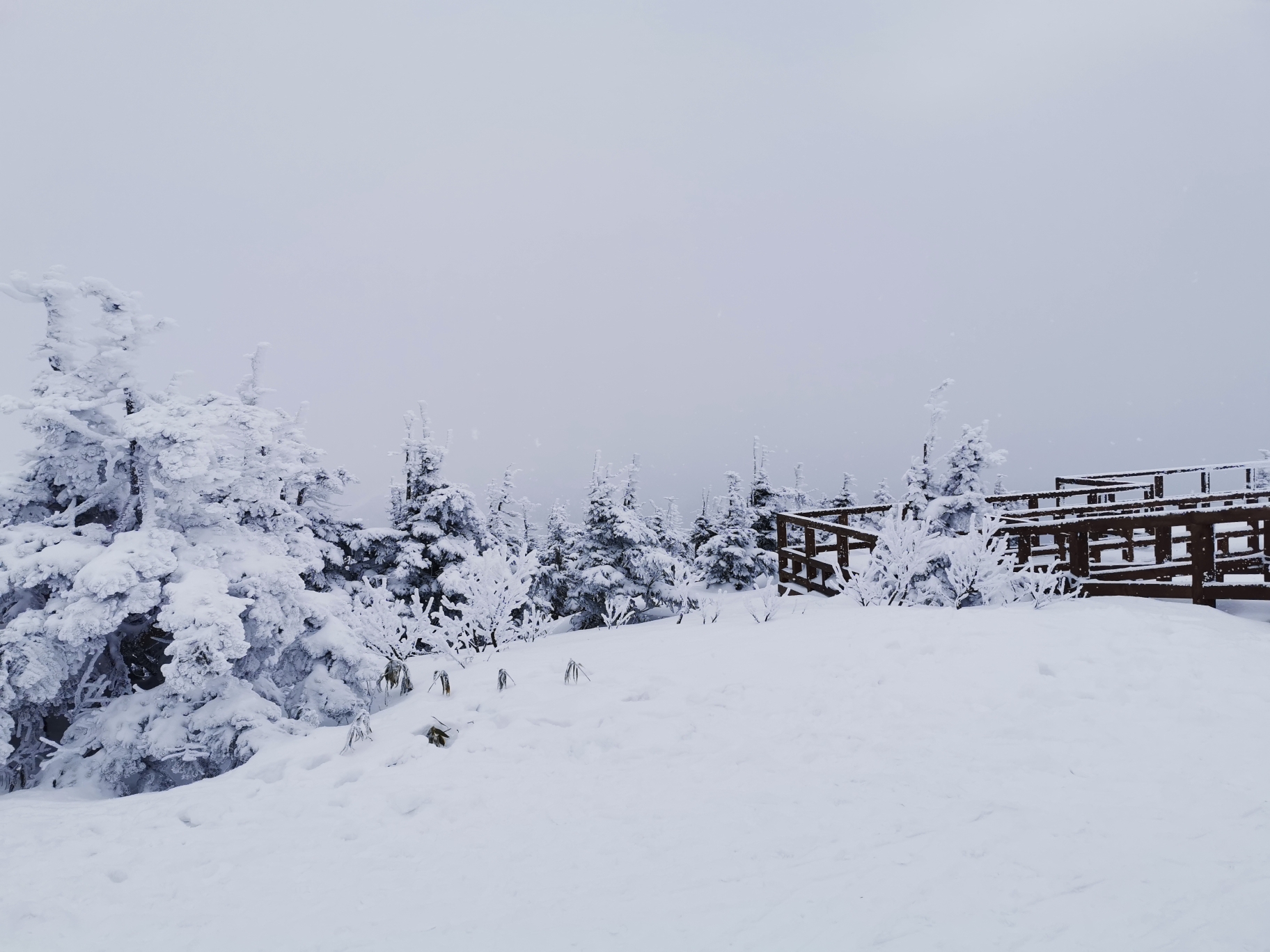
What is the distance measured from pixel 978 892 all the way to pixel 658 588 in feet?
41.6

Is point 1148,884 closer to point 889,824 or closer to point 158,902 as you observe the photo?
point 889,824

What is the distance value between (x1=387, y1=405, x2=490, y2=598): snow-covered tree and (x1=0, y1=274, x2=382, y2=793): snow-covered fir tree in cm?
781

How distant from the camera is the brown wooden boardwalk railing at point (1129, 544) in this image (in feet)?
21.6

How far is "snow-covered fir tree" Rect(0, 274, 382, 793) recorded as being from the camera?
4840 millimetres

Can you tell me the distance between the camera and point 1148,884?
8.88 feet

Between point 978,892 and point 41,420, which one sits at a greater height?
point 41,420

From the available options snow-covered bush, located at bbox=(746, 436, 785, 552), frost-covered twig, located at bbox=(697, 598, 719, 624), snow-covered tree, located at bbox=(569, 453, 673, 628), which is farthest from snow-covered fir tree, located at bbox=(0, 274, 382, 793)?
snow-covered bush, located at bbox=(746, 436, 785, 552)

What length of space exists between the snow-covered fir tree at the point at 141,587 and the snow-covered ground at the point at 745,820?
0.57m

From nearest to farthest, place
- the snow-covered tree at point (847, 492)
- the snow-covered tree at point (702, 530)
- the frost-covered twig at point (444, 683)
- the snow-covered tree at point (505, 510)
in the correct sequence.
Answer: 1. the frost-covered twig at point (444, 683)
2. the snow-covered tree at point (505, 510)
3. the snow-covered tree at point (702, 530)
4. the snow-covered tree at point (847, 492)

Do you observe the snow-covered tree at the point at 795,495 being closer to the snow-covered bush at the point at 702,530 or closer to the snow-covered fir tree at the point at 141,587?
the snow-covered bush at the point at 702,530

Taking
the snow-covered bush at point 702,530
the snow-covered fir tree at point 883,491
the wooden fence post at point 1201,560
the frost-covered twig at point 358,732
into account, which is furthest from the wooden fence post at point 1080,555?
the snow-covered fir tree at point 883,491

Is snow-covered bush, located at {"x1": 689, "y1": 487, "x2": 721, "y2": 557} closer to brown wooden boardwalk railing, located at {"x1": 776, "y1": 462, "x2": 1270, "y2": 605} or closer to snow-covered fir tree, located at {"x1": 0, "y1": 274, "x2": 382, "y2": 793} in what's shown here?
brown wooden boardwalk railing, located at {"x1": 776, "y1": 462, "x2": 1270, "y2": 605}

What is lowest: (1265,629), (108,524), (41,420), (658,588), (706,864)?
(658,588)

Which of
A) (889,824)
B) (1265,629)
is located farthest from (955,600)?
(889,824)
